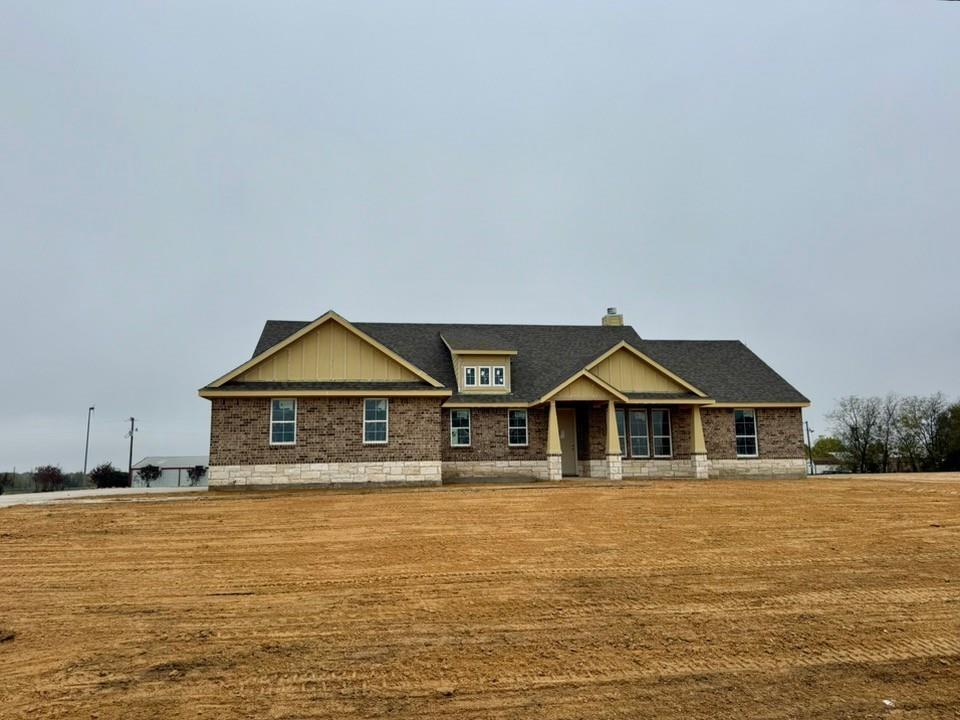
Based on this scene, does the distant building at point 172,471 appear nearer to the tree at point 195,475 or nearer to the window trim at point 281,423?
the tree at point 195,475

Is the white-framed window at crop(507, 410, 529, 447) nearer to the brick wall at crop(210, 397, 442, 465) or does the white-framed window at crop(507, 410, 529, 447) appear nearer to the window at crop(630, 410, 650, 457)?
the brick wall at crop(210, 397, 442, 465)

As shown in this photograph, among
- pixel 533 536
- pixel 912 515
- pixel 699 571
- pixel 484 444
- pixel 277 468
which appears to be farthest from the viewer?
pixel 484 444

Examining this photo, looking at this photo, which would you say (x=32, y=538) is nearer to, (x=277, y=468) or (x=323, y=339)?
(x=277, y=468)

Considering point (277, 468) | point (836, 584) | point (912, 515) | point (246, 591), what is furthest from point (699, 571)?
point (277, 468)

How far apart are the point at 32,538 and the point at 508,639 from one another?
9.15 meters

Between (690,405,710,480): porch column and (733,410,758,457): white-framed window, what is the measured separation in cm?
230

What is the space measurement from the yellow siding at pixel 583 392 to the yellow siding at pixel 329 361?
539 centimetres

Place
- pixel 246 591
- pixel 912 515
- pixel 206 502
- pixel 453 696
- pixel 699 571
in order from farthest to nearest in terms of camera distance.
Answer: pixel 206 502 → pixel 912 515 → pixel 699 571 → pixel 246 591 → pixel 453 696

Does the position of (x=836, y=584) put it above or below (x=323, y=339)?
below

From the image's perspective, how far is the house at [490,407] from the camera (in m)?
20.4

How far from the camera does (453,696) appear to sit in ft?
13.8

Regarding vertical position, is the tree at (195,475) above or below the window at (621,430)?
below

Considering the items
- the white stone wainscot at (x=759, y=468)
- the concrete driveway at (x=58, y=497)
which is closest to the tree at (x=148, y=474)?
the concrete driveway at (x=58, y=497)

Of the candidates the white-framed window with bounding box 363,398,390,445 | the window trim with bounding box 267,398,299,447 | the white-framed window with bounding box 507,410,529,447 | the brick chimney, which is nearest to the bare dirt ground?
the window trim with bounding box 267,398,299,447
